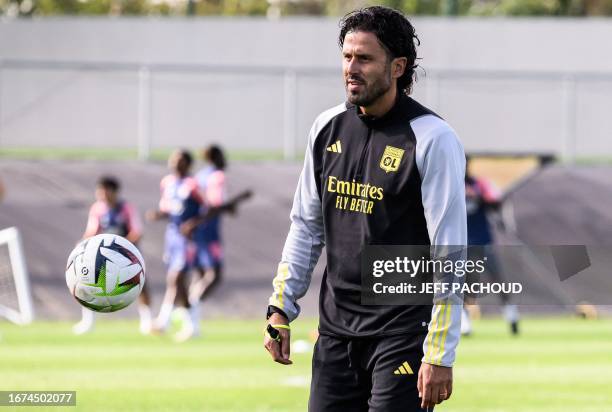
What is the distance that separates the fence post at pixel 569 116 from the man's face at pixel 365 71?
19.3 metres

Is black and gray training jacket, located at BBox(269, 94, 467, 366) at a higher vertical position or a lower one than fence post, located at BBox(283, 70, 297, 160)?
lower

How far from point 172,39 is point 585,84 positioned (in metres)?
10.4

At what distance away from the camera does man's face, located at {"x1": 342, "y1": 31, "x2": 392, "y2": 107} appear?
5.99 m

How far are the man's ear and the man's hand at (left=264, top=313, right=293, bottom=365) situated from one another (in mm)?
1223

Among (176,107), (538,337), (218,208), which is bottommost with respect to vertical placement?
(538,337)

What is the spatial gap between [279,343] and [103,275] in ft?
5.33

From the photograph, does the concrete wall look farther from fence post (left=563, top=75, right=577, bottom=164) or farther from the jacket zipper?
the jacket zipper

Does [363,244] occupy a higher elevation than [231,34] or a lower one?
lower

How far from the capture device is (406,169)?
593 cm

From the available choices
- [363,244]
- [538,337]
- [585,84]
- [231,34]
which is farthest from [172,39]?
[363,244]

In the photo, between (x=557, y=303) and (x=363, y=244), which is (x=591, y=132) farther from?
(x=363, y=244)

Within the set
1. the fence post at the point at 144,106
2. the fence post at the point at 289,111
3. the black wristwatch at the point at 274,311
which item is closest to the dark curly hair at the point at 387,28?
the black wristwatch at the point at 274,311

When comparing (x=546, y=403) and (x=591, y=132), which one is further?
(x=591, y=132)

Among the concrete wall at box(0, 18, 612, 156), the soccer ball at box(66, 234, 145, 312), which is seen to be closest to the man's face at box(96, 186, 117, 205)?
the concrete wall at box(0, 18, 612, 156)
